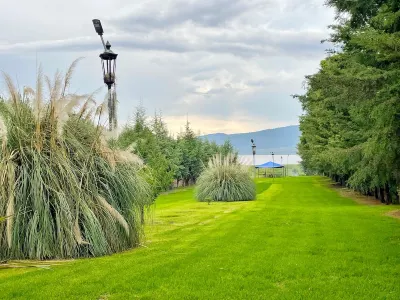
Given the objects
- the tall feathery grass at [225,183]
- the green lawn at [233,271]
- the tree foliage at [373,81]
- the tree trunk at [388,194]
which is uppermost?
the tree foliage at [373,81]

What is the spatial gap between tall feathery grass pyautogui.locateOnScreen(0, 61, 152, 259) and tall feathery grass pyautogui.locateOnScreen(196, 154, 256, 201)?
12416 millimetres

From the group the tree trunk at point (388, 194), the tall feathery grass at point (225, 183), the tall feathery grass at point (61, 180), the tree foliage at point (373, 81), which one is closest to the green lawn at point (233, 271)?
the tall feathery grass at point (61, 180)

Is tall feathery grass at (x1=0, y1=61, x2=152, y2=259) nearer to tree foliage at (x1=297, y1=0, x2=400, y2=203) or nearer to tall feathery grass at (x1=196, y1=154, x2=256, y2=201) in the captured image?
tree foliage at (x1=297, y1=0, x2=400, y2=203)

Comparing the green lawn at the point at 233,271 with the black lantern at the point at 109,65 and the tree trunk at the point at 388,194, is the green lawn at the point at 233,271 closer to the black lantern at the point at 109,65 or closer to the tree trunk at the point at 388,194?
the black lantern at the point at 109,65

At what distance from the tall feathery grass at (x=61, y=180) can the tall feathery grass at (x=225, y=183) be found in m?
12.4

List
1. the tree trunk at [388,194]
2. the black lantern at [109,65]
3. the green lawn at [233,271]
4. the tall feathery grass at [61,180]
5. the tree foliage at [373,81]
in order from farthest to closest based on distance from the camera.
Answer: the tree trunk at [388,194]
the black lantern at [109,65]
the tree foliage at [373,81]
the tall feathery grass at [61,180]
the green lawn at [233,271]

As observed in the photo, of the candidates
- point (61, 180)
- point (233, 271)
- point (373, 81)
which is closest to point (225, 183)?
point (373, 81)

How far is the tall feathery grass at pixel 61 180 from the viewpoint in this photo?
19.5 feet

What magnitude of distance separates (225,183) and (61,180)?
13806 millimetres

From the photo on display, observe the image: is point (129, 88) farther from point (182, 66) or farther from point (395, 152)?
point (395, 152)

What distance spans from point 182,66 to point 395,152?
7.24 metres

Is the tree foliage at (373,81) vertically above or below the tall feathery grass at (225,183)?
above

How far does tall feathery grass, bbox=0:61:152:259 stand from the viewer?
5.95m

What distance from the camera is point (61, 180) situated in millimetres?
6234
